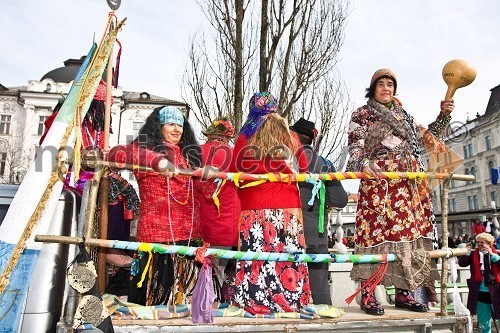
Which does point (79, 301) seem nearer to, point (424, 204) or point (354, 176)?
point (354, 176)

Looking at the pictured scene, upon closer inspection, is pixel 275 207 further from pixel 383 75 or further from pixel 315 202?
pixel 383 75

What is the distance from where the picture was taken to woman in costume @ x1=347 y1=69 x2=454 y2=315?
2.67 metres

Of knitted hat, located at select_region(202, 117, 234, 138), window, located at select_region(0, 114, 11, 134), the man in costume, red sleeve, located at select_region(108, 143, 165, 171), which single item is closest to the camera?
red sleeve, located at select_region(108, 143, 165, 171)

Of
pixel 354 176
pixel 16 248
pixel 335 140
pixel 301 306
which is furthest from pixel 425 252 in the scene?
pixel 335 140

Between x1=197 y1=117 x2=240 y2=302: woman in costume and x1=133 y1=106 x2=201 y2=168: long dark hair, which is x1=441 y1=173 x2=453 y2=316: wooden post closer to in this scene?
x1=197 y1=117 x2=240 y2=302: woman in costume

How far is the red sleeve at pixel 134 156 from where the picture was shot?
2.41 meters

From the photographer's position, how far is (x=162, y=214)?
267cm

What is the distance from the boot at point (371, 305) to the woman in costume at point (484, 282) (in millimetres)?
4057

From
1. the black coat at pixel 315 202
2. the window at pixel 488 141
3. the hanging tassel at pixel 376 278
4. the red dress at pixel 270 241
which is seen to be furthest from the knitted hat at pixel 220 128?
the window at pixel 488 141

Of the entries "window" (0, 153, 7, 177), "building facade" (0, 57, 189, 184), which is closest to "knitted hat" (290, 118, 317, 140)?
"building facade" (0, 57, 189, 184)

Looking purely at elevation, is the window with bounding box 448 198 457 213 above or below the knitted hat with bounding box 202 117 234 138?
above

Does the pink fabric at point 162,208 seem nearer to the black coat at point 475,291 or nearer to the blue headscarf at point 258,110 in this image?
the blue headscarf at point 258,110

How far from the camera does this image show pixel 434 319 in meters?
2.33

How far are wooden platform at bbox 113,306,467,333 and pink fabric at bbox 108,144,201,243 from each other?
2.00 feet
